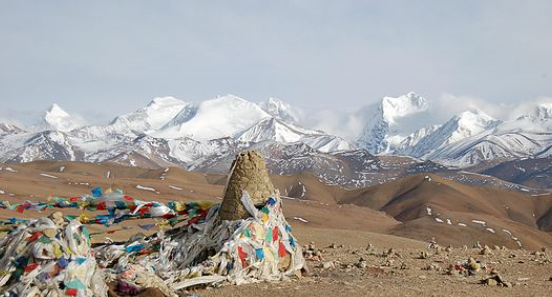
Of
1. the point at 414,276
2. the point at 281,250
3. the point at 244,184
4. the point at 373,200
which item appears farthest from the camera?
the point at 373,200

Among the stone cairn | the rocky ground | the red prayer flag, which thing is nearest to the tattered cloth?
the red prayer flag

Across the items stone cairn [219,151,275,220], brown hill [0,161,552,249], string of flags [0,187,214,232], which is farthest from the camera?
brown hill [0,161,552,249]

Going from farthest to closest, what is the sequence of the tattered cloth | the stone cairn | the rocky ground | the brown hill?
1. the brown hill
2. the stone cairn
3. the rocky ground
4. the tattered cloth

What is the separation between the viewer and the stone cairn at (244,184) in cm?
1011

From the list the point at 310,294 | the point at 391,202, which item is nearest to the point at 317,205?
the point at 391,202

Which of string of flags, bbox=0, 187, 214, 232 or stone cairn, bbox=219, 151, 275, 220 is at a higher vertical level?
stone cairn, bbox=219, 151, 275, 220

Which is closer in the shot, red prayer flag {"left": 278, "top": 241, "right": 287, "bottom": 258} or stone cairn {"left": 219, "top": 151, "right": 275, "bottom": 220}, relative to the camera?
red prayer flag {"left": 278, "top": 241, "right": 287, "bottom": 258}

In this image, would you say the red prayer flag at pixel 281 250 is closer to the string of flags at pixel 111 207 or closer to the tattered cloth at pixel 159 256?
the tattered cloth at pixel 159 256

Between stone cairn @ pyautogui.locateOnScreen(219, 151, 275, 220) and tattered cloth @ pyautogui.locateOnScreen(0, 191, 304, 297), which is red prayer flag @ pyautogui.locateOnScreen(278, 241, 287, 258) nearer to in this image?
tattered cloth @ pyautogui.locateOnScreen(0, 191, 304, 297)

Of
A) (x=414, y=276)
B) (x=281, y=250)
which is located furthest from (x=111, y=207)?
(x=414, y=276)

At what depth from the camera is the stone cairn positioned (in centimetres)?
1011

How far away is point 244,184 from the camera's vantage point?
1043 cm

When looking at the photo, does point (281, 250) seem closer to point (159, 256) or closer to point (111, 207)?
point (159, 256)

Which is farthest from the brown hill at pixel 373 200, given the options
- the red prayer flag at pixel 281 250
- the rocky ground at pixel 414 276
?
the red prayer flag at pixel 281 250
